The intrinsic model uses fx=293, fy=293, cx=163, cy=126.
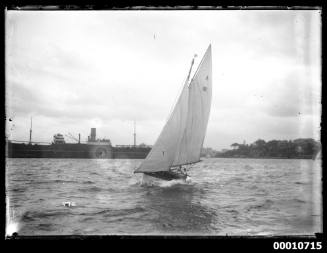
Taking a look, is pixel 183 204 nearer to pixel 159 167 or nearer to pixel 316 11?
pixel 159 167

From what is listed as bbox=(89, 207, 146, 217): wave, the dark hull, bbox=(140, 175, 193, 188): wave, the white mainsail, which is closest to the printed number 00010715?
bbox=(89, 207, 146, 217): wave

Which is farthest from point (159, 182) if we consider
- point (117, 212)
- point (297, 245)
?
point (297, 245)

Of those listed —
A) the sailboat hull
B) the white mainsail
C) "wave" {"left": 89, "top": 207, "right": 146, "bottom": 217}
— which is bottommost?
"wave" {"left": 89, "top": 207, "right": 146, "bottom": 217}

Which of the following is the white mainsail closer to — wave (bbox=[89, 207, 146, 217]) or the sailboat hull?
the sailboat hull

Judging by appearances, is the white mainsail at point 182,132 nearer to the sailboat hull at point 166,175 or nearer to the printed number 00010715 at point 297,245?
the sailboat hull at point 166,175

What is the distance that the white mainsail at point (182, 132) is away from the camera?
72.5ft

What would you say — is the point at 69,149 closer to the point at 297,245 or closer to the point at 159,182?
the point at 159,182

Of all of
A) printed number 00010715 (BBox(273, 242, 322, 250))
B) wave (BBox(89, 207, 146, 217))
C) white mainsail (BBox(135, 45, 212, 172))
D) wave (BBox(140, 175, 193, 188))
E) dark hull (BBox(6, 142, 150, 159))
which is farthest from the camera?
dark hull (BBox(6, 142, 150, 159))

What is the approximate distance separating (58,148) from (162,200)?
180 ft

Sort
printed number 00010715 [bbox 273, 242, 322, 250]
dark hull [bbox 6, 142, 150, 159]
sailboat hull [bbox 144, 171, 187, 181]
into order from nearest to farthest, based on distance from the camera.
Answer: printed number 00010715 [bbox 273, 242, 322, 250] → sailboat hull [bbox 144, 171, 187, 181] → dark hull [bbox 6, 142, 150, 159]

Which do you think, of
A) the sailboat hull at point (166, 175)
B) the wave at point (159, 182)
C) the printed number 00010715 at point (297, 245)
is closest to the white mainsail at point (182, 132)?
the sailboat hull at point (166, 175)

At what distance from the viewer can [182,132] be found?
22578 mm

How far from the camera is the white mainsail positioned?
72.5 feet

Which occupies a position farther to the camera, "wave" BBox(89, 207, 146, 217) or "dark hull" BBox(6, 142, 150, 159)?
"dark hull" BBox(6, 142, 150, 159)
